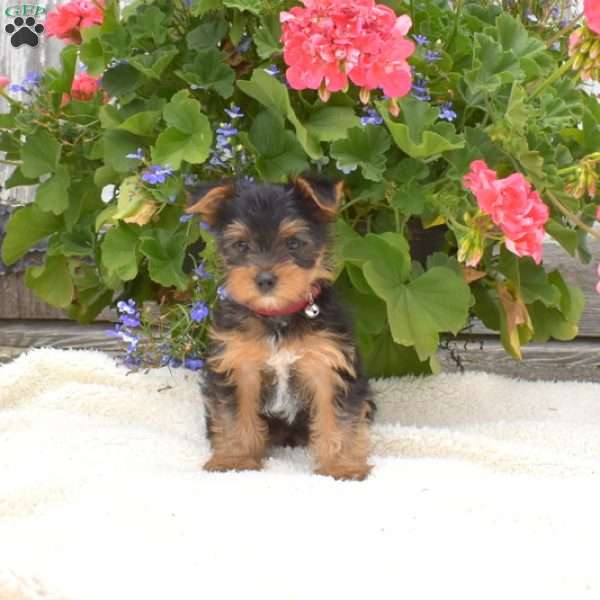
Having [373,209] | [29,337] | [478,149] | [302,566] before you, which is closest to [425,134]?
[478,149]

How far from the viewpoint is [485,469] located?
323 centimetres

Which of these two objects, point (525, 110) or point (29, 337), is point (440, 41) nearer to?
point (525, 110)

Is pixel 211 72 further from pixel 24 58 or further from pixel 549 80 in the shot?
pixel 24 58

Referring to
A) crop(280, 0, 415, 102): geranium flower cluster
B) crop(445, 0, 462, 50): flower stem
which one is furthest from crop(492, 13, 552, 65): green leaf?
crop(280, 0, 415, 102): geranium flower cluster

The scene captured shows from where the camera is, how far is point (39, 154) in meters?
3.85

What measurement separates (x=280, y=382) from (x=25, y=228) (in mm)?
1392

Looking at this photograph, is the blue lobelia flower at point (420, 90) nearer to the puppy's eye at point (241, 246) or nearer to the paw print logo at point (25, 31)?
the puppy's eye at point (241, 246)

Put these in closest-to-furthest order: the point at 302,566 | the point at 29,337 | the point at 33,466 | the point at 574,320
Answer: the point at 302,566
the point at 33,466
the point at 574,320
the point at 29,337

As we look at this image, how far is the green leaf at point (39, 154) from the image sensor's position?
3.82m

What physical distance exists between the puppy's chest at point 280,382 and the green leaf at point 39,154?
1.28 meters

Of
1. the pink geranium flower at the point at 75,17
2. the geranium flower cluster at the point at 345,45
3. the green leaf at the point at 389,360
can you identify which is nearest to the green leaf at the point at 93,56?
the pink geranium flower at the point at 75,17

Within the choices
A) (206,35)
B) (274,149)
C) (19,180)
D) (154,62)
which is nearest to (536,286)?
(274,149)

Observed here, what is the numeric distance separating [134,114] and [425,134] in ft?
3.57

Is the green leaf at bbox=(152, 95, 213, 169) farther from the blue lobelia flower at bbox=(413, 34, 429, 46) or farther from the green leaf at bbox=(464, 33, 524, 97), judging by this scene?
the green leaf at bbox=(464, 33, 524, 97)
